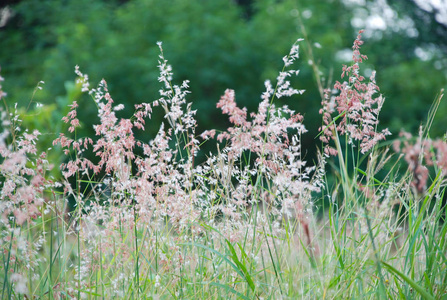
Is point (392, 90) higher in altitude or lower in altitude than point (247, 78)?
lower

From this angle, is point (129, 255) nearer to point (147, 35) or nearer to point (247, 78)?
point (247, 78)

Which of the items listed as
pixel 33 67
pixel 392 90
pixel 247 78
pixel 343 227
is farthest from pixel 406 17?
Result: pixel 343 227

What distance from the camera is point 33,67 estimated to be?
11258 millimetres

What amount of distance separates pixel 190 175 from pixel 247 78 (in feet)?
23.2

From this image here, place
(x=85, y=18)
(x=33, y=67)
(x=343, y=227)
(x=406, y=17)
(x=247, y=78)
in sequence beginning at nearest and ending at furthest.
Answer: (x=343, y=227) < (x=247, y=78) < (x=85, y=18) < (x=33, y=67) < (x=406, y=17)

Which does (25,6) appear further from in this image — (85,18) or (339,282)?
(339,282)

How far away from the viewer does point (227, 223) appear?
198cm

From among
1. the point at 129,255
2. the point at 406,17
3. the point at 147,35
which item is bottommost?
the point at 406,17

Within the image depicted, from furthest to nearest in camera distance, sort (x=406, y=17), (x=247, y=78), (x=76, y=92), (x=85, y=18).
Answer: (x=406, y=17) < (x=85, y=18) < (x=247, y=78) < (x=76, y=92)

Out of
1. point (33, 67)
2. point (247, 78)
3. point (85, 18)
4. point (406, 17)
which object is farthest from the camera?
point (406, 17)

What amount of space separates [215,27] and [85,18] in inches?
138

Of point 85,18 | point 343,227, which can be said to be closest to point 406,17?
point 85,18

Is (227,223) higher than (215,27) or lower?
higher

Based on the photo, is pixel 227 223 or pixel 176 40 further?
pixel 176 40
